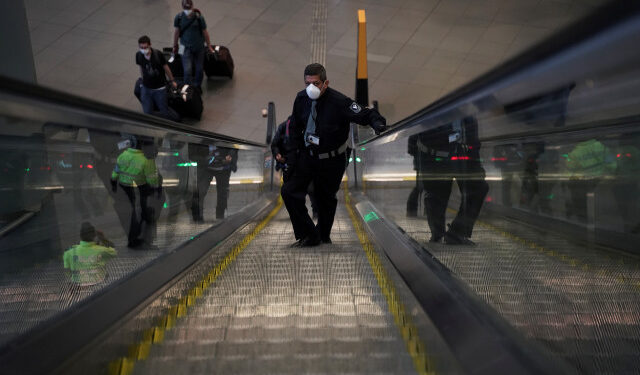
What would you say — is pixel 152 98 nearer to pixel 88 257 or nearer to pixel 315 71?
pixel 315 71

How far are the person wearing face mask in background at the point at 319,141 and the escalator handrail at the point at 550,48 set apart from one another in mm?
2194

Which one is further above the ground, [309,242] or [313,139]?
[313,139]

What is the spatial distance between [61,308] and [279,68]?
14309mm

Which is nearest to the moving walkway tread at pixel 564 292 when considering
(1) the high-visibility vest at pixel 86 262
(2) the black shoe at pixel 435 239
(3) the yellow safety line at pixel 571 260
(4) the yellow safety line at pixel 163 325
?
(3) the yellow safety line at pixel 571 260

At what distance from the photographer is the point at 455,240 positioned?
2.80 meters

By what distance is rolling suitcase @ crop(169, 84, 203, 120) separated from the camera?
1171 centimetres

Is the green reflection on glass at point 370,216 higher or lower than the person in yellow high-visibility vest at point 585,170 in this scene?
lower

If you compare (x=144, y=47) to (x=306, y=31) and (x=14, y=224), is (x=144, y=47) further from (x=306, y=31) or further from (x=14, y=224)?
(x=306, y=31)

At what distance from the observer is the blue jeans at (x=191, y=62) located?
40.0ft

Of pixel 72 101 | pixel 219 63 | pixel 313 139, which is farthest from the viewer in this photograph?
pixel 219 63

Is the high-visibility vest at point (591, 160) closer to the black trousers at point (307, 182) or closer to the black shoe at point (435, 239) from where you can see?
the black shoe at point (435, 239)

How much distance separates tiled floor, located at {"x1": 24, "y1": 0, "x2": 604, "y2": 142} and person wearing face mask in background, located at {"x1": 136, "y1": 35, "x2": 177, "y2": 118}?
371 centimetres

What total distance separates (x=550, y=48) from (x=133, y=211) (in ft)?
8.09

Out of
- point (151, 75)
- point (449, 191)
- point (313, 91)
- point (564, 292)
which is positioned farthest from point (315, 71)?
point (151, 75)
